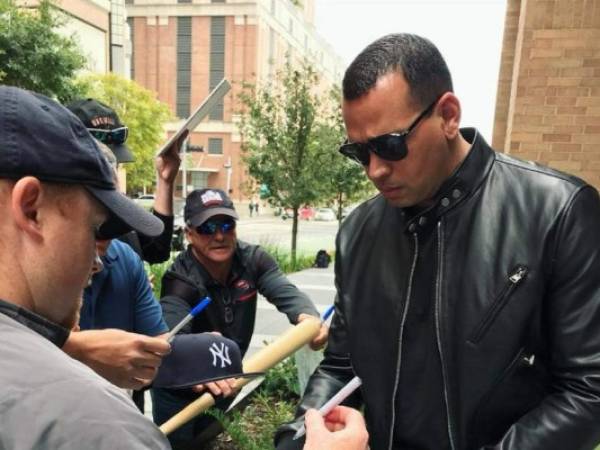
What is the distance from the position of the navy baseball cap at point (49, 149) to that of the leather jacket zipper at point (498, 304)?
0.94 metres

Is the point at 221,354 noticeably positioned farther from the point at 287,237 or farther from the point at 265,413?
the point at 287,237

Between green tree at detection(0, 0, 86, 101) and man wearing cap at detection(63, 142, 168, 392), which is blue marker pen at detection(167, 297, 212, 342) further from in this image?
green tree at detection(0, 0, 86, 101)

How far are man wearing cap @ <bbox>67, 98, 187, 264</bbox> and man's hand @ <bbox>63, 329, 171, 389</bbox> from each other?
118 centimetres

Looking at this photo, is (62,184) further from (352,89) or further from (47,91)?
(47,91)

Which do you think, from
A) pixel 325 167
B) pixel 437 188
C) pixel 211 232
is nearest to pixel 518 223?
pixel 437 188

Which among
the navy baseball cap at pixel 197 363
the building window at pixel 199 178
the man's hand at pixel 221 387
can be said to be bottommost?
the building window at pixel 199 178

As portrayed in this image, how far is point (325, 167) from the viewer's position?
41.7ft

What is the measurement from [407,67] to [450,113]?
19 centimetres

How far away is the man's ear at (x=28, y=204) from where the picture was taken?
904mm

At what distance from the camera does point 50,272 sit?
3.24ft

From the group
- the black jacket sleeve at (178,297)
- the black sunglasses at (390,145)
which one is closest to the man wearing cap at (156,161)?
the black jacket sleeve at (178,297)

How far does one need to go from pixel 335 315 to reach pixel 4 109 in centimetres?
116

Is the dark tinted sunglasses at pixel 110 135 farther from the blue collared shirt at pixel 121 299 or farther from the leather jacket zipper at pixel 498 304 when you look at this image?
the leather jacket zipper at pixel 498 304

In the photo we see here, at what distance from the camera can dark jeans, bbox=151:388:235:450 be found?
2537mm
